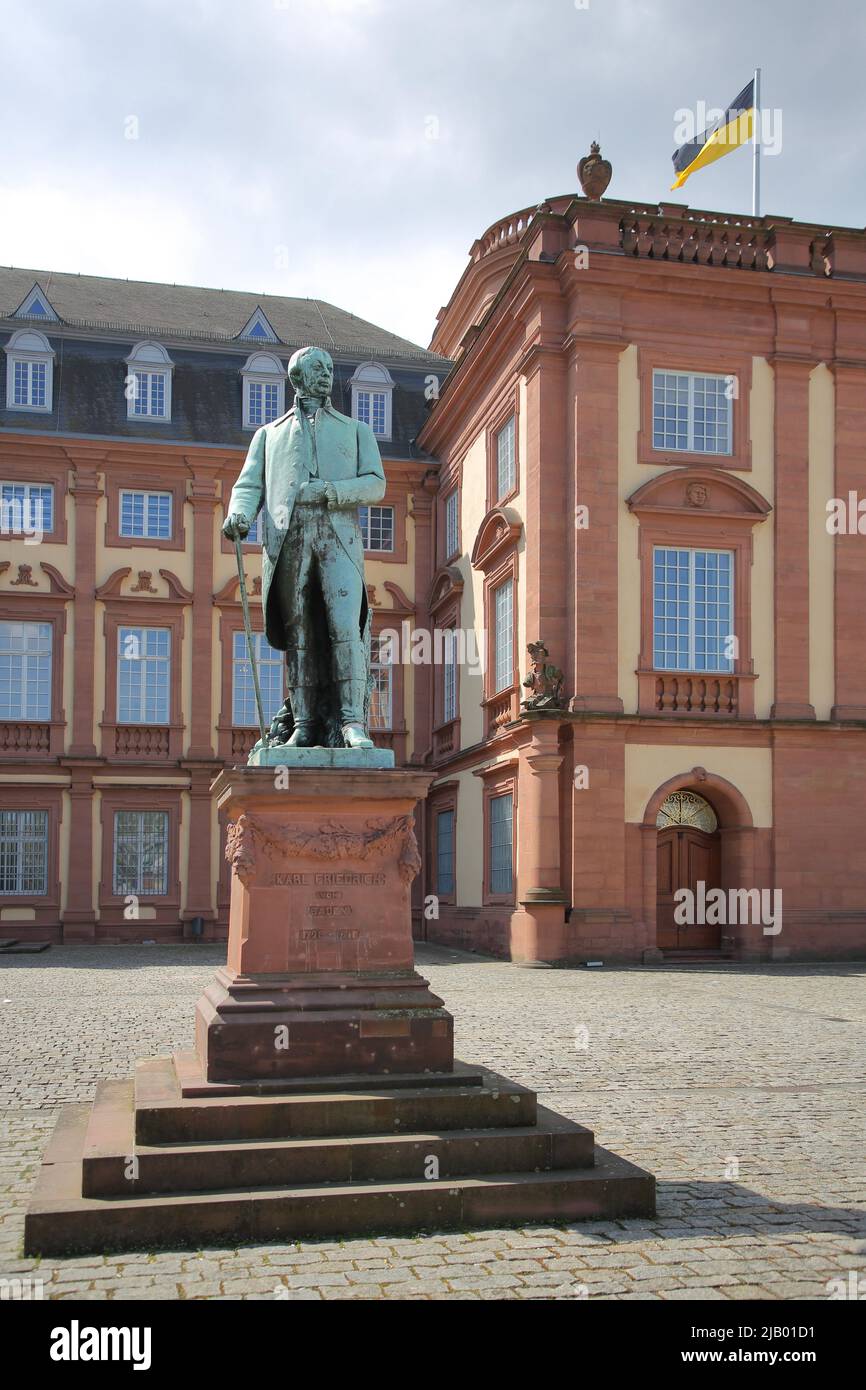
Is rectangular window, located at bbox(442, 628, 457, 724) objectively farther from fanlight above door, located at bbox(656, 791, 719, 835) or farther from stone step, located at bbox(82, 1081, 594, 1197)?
stone step, located at bbox(82, 1081, 594, 1197)

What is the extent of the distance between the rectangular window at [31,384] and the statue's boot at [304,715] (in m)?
26.3

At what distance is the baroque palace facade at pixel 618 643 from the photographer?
23.1 m

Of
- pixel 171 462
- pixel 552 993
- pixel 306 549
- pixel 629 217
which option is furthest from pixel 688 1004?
pixel 171 462

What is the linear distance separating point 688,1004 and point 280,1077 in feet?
33.1

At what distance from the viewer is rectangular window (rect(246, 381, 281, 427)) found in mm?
33531

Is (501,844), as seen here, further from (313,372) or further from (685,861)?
(313,372)

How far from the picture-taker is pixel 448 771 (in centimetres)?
2991

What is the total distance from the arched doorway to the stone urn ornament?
10195 millimetres

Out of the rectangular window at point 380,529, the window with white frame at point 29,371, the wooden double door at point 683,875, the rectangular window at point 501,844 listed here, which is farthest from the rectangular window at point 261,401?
the wooden double door at point 683,875

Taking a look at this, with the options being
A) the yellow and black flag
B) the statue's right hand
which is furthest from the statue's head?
the yellow and black flag

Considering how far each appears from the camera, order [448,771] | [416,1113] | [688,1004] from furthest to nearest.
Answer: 1. [448,771]
2. [688,1004]
3. [416,1113]

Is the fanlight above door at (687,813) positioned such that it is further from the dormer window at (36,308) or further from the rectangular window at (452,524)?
the dormer window at (36,308)

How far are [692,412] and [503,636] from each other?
207 inches
